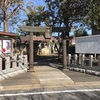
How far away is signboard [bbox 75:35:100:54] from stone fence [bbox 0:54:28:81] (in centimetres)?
415

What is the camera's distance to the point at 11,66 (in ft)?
55.5

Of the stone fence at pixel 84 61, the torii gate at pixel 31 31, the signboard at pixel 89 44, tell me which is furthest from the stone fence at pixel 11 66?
the signboard at pixel 89 44

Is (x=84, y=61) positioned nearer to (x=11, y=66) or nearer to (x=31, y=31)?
(x=31, y=31)

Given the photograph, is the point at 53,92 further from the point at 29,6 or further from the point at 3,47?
the point at 29,6

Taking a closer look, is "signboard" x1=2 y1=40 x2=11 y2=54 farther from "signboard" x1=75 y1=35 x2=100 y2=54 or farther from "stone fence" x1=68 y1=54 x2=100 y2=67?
"signboard" x1=75 y1=35 x2=100 y2=54

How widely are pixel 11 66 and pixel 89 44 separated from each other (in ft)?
18.5

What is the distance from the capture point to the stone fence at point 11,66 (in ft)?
48.1

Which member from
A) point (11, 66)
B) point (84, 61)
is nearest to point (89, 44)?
point (84, 61)

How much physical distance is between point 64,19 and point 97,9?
5.88 m

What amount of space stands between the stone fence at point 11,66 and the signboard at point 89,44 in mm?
4154

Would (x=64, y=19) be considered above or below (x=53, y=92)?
above

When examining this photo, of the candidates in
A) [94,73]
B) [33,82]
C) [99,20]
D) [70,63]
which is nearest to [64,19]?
[99,20]

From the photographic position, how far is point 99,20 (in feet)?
79.6

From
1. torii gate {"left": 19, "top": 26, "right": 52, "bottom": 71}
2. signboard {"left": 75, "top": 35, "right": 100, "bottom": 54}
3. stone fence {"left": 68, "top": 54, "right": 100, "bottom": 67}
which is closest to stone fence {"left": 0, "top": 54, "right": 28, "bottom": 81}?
torii gate {"left": 19, "top": 26, "right": 52, "bottom": 71}
